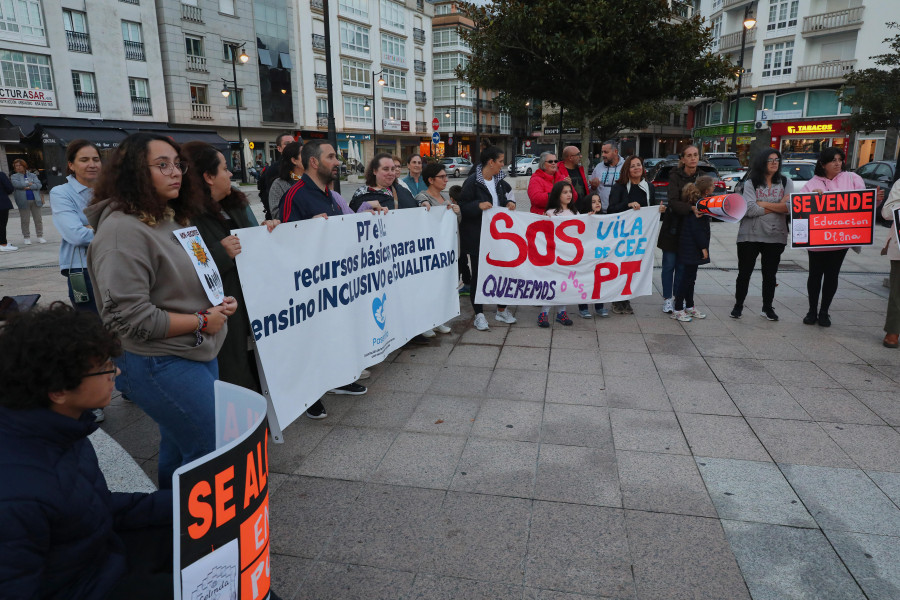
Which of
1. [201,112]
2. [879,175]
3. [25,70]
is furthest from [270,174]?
[201,112]

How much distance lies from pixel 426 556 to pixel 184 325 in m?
1.48

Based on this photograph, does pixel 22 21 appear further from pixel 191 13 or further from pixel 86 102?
pixel 191 13

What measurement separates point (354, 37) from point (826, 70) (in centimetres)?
3521

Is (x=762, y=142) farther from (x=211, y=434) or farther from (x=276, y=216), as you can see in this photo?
(x=211, y=434)

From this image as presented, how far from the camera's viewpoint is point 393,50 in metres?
55.1

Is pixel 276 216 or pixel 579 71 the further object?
pixel 579 71

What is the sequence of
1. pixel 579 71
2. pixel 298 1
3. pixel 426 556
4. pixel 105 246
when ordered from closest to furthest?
pixel 105 246 < pixel 426 556 < pixel 579 71 < pixel 298 1

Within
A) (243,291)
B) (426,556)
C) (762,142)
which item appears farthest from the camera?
(762,142)

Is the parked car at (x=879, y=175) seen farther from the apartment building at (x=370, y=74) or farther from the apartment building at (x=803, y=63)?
the apartment building at (x=370, y=74)

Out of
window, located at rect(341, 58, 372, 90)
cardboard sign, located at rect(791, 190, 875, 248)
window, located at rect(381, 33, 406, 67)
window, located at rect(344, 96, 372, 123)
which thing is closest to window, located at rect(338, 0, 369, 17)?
window, located at rect(381, 33, 406, 67)

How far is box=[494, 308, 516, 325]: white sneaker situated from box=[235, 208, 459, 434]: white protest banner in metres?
1.10

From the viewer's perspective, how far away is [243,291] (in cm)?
334

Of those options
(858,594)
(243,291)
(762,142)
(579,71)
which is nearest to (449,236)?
(243,291)

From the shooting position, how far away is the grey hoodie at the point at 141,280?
2.23m
